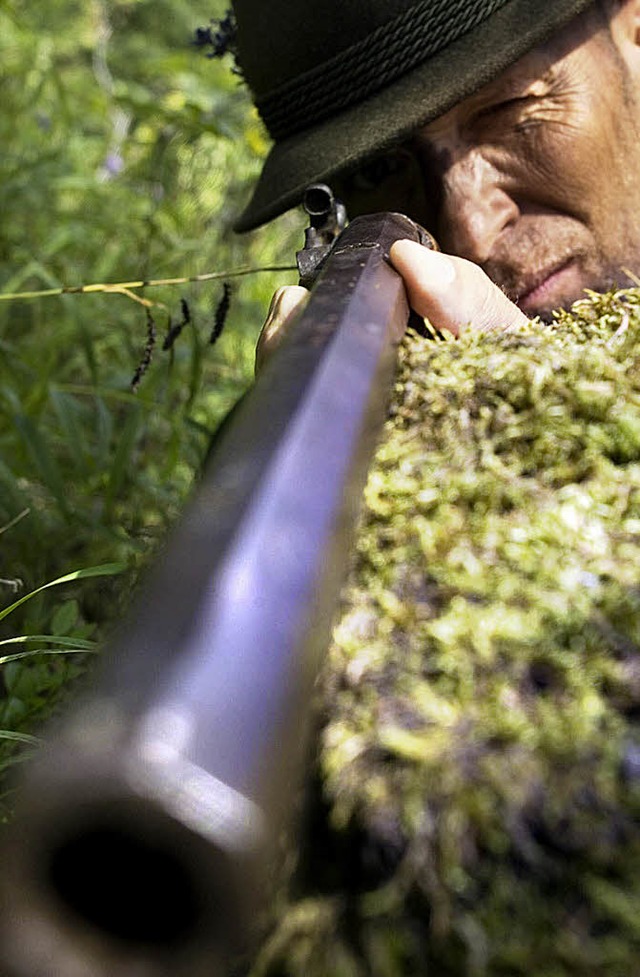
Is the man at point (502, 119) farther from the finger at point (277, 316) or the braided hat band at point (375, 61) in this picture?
the finger at point (277, 316)

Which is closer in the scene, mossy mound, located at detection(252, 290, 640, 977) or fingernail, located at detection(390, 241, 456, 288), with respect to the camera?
mossy mound, located at detection(252, 290, 640, 977)

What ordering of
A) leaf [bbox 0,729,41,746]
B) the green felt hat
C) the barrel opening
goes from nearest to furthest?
the barrel opening < leaf [bbox 0,729,41,746] < the green felt hat

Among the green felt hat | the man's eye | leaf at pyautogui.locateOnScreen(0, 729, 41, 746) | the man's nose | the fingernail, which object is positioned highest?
the green felt hat

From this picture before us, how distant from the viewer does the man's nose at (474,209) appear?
5.71 feet

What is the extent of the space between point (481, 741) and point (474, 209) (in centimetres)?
137

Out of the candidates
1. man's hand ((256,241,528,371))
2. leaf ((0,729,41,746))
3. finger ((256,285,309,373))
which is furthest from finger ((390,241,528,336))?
leaf ((0,729,41,746))

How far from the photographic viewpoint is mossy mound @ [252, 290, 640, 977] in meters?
0.52

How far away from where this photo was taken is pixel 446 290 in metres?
1.02

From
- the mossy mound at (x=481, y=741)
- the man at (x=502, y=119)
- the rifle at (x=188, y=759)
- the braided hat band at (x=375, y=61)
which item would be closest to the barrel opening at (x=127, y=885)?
the rifle at (x=188, y=759)

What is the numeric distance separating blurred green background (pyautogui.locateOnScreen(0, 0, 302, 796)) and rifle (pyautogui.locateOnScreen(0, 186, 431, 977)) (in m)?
0.58

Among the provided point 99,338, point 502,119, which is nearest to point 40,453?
point 99,338

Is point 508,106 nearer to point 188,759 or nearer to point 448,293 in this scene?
point 448,293

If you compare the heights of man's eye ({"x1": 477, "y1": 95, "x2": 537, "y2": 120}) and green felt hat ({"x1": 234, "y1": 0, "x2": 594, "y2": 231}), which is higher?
green felt hat ({"x1": 234, "y1": 0, "x2": 594, "y2": 231})

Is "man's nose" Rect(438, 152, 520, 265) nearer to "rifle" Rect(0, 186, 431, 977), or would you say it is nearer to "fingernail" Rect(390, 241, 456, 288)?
"fingernail" Rect(390, 241, 456, 288)
